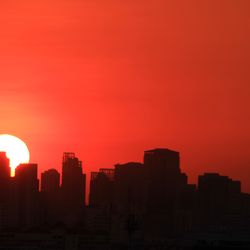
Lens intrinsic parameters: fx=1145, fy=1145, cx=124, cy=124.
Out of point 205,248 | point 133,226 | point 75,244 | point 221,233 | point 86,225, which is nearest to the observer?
point 133,226

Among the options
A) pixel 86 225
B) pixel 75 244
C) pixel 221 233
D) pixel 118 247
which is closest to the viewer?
pixel 75 244

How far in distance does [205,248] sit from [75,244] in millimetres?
28441

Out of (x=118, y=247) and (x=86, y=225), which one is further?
(x=86, y=225)

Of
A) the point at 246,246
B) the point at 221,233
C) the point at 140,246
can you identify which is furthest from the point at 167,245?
the point at 246,246

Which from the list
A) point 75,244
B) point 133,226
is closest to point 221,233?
point 75,244

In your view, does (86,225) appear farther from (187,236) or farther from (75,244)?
(75,244)

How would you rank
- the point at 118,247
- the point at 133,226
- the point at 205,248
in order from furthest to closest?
1. the point at 118,247
2. the point at 205,248
3. the point at 133,226

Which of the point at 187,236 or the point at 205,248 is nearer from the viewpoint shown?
the point at 205,248

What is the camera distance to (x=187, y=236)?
19275cm

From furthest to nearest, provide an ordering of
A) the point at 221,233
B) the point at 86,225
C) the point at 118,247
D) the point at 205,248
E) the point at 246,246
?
the point at 86,225 → the point at 221,233 → the point at 118,247 → the point at 246,246 → the point at 205,248

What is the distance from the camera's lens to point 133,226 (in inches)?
4360

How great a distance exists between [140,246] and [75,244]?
623 inches

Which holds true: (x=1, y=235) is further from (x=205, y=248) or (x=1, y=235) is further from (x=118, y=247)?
(x=205, y=248)

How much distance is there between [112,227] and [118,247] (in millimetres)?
28775
